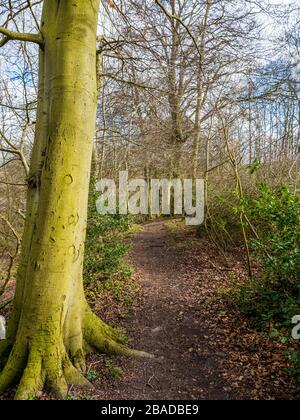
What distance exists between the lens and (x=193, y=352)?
3.76 m

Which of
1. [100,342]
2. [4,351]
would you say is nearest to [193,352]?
[100,342]

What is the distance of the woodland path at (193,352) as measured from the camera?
301cm

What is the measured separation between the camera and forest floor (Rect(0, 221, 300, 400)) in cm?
301

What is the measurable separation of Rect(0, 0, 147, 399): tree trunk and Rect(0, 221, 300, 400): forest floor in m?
0.30

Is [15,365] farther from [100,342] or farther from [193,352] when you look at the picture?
[193,352]

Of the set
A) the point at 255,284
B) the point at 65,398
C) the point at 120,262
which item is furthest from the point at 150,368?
the point at 120,262

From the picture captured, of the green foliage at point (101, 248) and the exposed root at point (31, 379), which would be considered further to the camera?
the green foliage at point (101, 248)

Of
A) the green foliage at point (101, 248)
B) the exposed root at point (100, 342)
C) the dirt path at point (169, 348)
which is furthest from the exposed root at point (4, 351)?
the green foliage at point (101, 248)

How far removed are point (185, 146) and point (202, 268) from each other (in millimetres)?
7198

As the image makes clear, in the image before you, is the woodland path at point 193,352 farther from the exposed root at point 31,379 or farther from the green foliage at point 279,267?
the exposed root at point 31,379

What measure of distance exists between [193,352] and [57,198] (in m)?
2.53

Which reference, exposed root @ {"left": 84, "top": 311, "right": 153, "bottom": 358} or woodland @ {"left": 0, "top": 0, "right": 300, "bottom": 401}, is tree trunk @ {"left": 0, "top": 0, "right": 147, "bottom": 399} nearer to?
woodland @ {"left": 0, "top": 0, "right": 300, "bottom": 401}

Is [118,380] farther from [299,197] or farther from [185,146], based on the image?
[185,146]

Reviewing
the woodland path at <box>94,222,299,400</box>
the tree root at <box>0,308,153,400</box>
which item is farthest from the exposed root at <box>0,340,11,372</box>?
the woodland path at <box>94,222,299,400</box>
